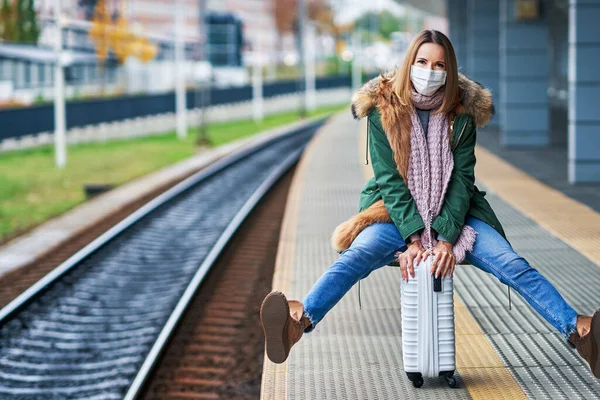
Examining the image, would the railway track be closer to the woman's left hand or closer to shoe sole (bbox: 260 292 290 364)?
shoe sole (bbox: 260 292 290 364)

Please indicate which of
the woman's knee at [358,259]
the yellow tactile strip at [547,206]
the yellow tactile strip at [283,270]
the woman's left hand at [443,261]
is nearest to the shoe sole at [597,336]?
the woman's left hand at [443,261]

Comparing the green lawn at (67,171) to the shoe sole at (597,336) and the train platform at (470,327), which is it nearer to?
the train platform at (470,327)

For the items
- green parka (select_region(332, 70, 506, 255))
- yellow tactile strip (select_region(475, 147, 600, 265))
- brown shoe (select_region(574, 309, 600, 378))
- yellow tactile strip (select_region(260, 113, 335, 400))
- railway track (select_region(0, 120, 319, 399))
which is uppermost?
green parka (select_region(332, 70, 506, 255))

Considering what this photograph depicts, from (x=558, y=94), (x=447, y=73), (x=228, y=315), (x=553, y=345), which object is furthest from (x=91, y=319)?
(x=558, y=94)

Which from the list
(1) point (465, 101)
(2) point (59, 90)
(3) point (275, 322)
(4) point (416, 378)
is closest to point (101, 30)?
(2) point (59, 90)

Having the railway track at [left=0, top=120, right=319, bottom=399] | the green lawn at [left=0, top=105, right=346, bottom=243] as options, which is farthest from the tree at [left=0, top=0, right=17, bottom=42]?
the railway track at [left=0, top=120, right=319, bottom=399]

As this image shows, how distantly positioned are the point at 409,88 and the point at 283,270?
4073 millimetres

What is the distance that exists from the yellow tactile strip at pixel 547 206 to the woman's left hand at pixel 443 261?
4246 mm

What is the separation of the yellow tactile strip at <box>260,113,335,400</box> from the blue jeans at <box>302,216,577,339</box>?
603 millimetres

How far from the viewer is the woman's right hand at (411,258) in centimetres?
487

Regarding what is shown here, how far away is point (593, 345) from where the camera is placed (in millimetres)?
4547

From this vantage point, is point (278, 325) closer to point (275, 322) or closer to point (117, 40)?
point (275, 322)

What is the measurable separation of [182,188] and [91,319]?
29.5 feet

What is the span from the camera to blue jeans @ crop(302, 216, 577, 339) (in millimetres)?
4727
